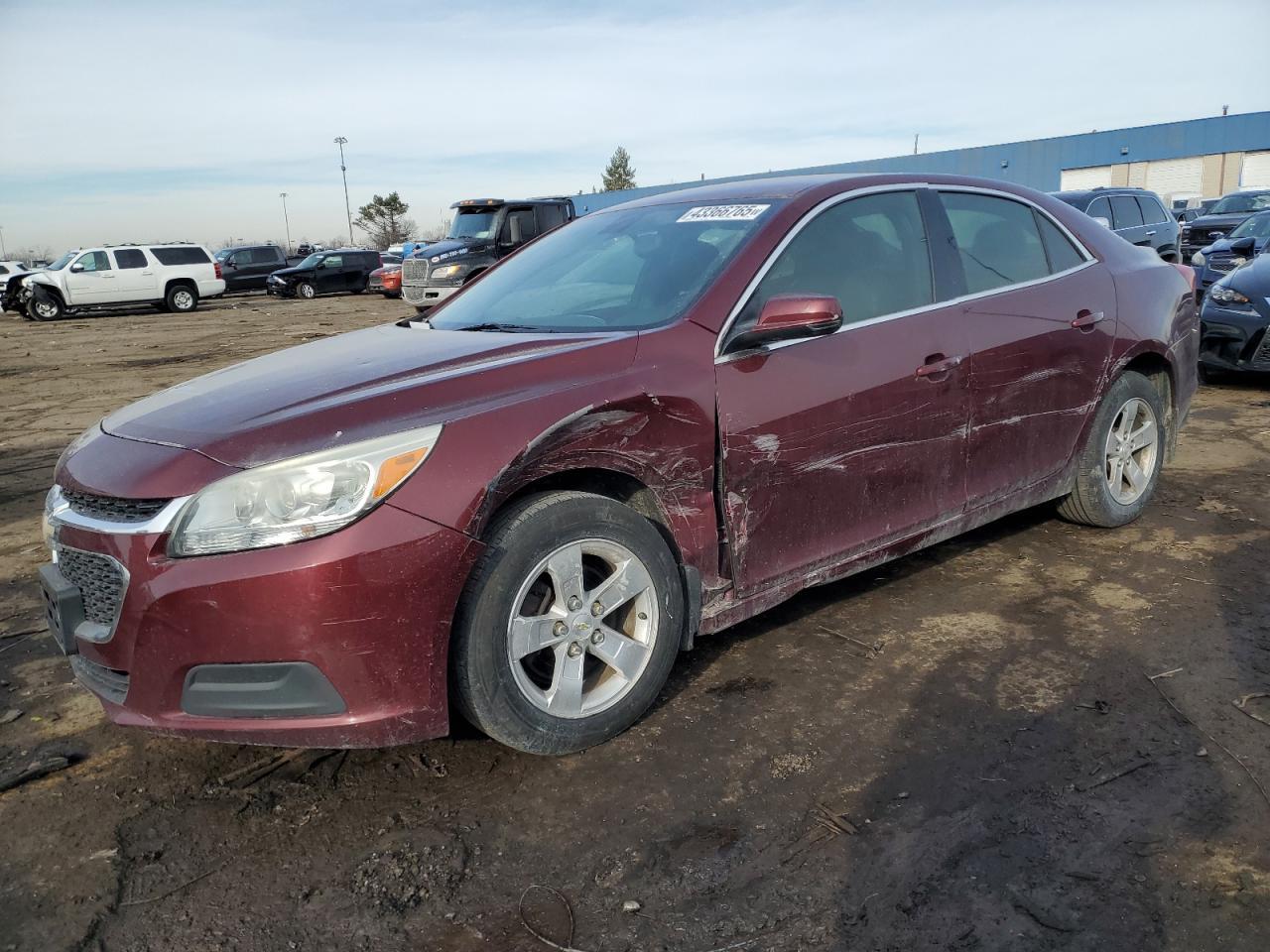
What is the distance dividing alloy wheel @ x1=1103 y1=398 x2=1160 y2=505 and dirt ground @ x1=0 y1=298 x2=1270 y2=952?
2.33 ft

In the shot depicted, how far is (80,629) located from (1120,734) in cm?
288

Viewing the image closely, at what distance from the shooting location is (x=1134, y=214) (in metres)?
16.0

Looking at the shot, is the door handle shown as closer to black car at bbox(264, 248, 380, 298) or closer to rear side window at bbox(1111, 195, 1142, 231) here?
rear side window at bbox(1111, 195, 1142, 231)

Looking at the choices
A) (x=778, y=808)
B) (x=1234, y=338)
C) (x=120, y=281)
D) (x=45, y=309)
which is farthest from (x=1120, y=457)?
(x=45, y=309)

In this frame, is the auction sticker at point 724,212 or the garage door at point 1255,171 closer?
the auction sticker at point 724,212

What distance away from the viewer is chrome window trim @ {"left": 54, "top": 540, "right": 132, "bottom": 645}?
8.14 feet

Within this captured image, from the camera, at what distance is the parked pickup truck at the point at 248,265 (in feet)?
110

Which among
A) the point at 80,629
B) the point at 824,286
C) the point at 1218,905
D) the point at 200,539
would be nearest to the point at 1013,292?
the point at 824,286

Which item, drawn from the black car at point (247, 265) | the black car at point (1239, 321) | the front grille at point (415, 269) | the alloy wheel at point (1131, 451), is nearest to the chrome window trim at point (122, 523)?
the alloy wheel at point (1131, 451)

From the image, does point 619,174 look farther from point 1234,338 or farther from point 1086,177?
point 1234,338

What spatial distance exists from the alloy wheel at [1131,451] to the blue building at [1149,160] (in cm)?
3945

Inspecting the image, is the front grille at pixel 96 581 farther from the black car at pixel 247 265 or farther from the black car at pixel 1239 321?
the black car at pixel 247 265

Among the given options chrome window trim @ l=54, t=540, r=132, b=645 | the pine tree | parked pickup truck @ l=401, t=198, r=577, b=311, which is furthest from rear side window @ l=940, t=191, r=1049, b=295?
the pine tree

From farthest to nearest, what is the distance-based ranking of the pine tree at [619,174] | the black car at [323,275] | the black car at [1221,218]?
the pine tree at [619,174]
the black car at [323,275]
the black car at [1221,218]
